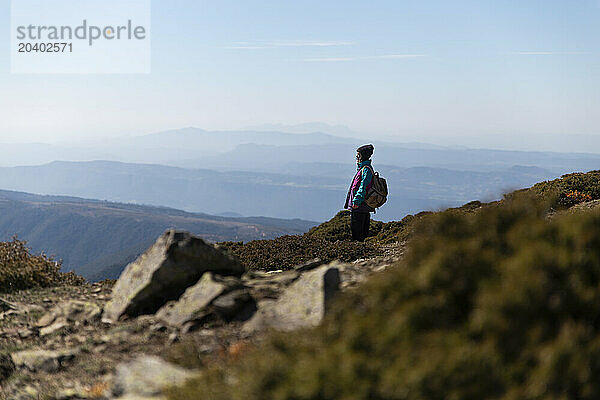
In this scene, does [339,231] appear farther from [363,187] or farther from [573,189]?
[573,189]

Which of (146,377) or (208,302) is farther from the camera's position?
(208,302)

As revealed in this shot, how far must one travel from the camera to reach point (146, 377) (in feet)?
17.9

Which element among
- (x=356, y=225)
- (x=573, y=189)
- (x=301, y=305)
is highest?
(x=573, y=189)

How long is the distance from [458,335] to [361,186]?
44.6 ft

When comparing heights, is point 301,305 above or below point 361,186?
below

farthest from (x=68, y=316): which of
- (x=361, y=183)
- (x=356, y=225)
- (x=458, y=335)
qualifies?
(x=356, y=225)

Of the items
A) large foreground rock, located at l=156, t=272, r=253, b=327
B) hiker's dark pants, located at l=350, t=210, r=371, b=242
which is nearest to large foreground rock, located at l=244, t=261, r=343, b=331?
large foreground rock, located at l=156, t=272, r=253, b=327

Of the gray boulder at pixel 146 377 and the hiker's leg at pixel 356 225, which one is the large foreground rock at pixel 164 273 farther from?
the hiker's leg at pixel 356 225

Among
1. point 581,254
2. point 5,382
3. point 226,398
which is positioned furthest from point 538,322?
point 5,382

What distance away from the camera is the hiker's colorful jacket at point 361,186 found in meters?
17.5

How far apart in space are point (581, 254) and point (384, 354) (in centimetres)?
224

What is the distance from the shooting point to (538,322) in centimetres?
430

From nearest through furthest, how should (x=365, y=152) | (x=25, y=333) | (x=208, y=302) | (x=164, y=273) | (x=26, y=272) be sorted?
(x=208, y=302)
(x=164, y=273)
(x=25, y=333)
(x=26, y=272)
(x=365, y=152)

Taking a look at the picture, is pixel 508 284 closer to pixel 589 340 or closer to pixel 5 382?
pixel 589 340
